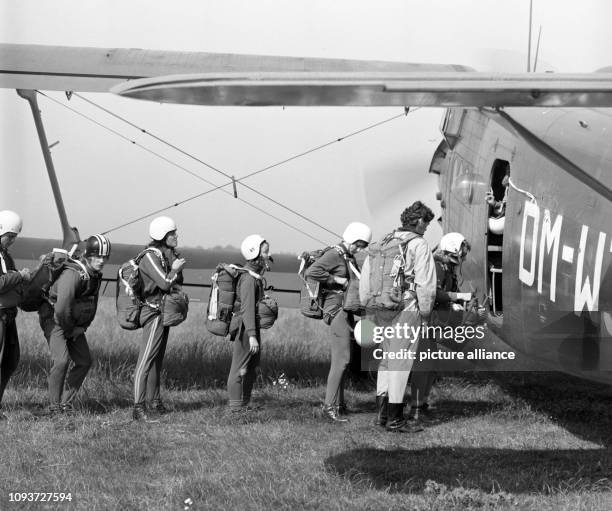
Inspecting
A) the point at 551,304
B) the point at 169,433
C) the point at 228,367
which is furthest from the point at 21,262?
the point at 551,304

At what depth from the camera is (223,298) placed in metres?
8.38

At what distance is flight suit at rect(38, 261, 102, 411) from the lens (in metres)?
7.95

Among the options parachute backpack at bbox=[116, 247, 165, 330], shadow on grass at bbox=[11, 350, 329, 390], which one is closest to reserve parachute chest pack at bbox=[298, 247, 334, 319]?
parachute backpack at bbox=[116, 247, 165, 330]

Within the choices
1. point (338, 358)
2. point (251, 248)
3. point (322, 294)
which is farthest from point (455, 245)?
point (251, 248)

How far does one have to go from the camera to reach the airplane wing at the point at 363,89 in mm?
4445

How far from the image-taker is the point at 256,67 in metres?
11.3

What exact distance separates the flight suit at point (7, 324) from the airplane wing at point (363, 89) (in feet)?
11.7

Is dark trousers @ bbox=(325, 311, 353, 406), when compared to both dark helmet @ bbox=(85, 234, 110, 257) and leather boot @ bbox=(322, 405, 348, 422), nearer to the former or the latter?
leather boot @ bbox=(322, 405, 348, 422)

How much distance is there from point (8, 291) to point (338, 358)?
2.98 meters

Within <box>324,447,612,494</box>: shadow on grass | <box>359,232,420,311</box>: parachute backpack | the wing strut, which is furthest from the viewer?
the wing strut

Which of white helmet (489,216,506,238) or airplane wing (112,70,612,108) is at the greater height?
airplane wing (112,70,612,108)

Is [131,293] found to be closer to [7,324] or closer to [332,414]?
[7,324]

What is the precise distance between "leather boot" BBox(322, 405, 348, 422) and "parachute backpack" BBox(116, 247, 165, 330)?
183 centimetres

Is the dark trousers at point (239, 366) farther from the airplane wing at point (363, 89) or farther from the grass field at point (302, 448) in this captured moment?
the airplane wing at point (363, 89)
